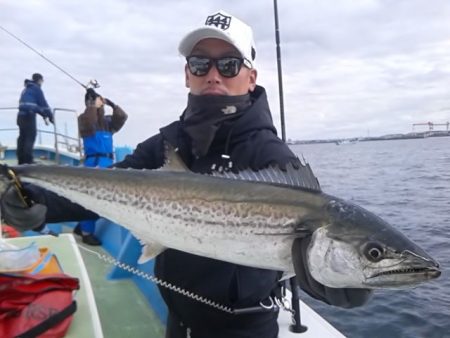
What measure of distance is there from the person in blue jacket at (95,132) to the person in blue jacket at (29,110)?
425cm

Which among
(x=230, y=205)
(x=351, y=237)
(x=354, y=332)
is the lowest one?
(x=354, y=332)

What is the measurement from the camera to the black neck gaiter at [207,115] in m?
2.44

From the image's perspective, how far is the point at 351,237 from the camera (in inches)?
71.7

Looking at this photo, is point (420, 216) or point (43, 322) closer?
point (43, 322)

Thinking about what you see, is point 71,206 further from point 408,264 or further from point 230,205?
A: point 408,264

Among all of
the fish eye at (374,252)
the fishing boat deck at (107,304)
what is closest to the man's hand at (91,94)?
the fishing boat deck at (107,304)

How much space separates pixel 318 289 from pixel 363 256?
0.87 ft

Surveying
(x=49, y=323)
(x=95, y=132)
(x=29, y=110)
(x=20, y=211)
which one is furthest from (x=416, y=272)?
(x=29, y=110)

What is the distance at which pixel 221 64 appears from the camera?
2.58m

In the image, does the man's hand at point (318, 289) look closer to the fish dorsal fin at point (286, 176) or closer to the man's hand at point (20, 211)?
the fish dorsal fin at point (286, 176)

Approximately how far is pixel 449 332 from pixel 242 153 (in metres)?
5.93

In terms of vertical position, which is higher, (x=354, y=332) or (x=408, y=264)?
(x=408, y=264)

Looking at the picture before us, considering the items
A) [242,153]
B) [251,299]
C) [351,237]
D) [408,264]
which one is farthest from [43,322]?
[408,264]

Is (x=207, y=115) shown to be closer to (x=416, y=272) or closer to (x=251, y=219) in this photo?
(x=251, y=219)
